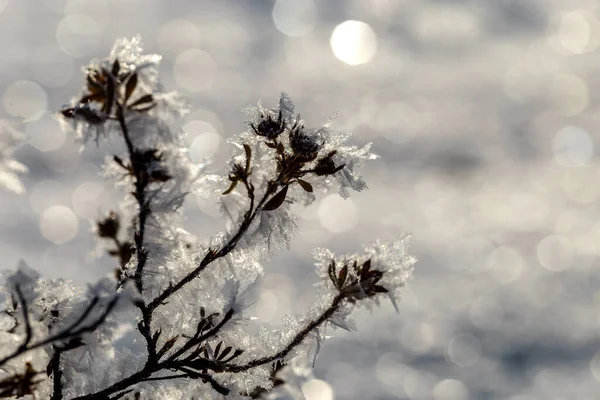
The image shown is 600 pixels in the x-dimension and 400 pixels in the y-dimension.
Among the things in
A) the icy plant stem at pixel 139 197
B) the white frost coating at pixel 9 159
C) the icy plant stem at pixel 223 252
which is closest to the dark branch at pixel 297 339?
the icy plant stem at pixel 223 252

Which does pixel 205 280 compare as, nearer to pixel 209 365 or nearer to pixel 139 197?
pixel 209 365

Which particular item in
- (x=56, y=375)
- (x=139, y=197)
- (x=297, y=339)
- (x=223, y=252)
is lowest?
(x=56, y=375)

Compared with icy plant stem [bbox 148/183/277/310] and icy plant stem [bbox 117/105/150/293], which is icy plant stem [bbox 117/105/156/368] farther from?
icy plant stem [bbox 148/183/277/310]

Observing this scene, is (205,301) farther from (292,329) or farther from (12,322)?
(12,322)

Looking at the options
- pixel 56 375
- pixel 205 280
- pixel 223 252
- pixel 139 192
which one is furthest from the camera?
pixel 205 280

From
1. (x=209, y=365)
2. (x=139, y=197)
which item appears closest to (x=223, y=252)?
(x=209, y=365)

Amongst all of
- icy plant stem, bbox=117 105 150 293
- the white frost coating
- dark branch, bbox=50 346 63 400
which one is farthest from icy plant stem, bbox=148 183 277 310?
the white frost coating

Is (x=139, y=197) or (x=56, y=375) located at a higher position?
(x=139, y=197)

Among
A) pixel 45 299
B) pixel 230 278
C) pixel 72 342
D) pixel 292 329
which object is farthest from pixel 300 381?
pixel 45 299
